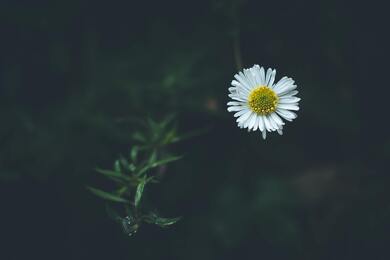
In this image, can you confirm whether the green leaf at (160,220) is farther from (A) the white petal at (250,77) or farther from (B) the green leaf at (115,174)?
(A) the white petal at (250,77)

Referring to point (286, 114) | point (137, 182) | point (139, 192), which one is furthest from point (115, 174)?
point (286, 114)

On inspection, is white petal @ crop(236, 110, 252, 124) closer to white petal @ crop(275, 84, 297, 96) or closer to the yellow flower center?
the yellow flower center

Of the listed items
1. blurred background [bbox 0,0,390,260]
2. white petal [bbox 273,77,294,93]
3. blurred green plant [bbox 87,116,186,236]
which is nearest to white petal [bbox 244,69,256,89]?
white petal [bbox 273,77,294,93]

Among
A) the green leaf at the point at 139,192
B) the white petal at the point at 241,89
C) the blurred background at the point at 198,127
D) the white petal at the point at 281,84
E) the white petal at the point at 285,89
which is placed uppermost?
the blurred background at the point at 198,127

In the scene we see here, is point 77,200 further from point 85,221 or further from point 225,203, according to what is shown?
point 225,203

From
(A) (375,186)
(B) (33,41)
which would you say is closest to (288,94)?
(A) (375,186)

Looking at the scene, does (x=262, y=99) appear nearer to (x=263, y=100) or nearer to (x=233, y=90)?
(x=263, y=100)

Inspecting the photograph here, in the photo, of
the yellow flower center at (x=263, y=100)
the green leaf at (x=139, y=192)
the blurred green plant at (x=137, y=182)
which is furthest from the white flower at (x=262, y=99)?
the green leaf at (x=139, y=192)
